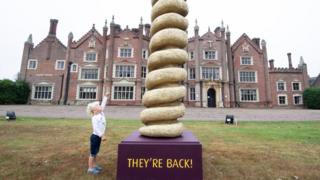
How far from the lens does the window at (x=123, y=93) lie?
3478cm

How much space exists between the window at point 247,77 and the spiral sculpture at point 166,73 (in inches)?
1427

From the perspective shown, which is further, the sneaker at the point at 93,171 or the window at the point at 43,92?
the window at the point at 43,92

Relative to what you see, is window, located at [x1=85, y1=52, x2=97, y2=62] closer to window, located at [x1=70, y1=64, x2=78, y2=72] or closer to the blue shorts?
window, located at [x1=70, y1=64, x2=78, y2=72]

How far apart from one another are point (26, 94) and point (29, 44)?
968 centimetres

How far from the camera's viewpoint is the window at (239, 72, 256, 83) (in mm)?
38625

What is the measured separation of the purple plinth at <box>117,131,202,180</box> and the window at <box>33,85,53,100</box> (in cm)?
3753

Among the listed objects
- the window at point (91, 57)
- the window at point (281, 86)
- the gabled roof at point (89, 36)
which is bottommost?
the window at point (281, 86)

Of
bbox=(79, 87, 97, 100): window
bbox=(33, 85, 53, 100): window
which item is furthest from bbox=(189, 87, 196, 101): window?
bbox=(33, 85, 53, 100): window

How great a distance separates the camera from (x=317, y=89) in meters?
36.9

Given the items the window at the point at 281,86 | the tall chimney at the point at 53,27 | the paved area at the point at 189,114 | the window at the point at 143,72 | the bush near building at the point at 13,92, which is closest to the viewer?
the paved area at the point at 189,114

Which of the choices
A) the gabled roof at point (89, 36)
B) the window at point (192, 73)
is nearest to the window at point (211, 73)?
the window at point (192, 73)

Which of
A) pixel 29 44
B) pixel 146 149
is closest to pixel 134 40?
pixel 29 44

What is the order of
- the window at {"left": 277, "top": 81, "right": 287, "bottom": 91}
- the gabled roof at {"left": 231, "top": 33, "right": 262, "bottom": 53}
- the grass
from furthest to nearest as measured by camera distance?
the window at {"left": 277, "top": 81, "right": 287, "bottom": 91}
the gabled roof at {"left": 231, "top": 33, "right": 262, "bottom": 53}
the grass

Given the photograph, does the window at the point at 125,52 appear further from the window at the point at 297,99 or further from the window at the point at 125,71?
the window at the point at 297,99
